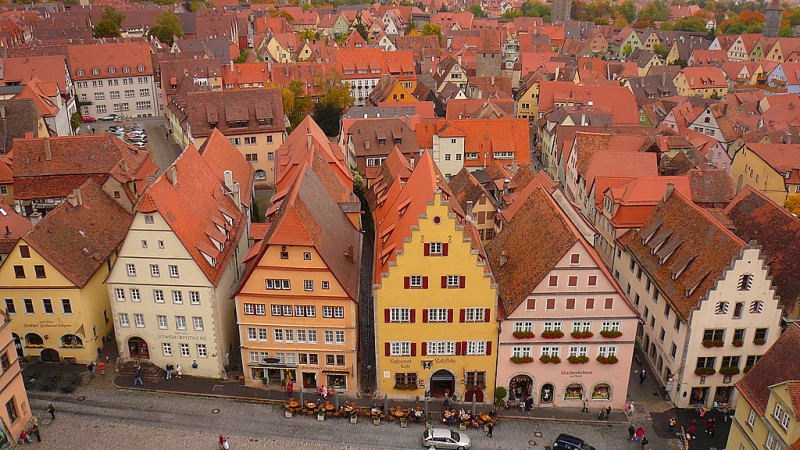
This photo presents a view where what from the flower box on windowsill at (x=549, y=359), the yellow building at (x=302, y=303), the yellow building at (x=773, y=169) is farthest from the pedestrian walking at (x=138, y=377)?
the yellow building at (x=773, y=169)

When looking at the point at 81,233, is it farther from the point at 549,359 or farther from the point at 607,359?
the point at 607,359

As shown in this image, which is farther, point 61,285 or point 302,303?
point 61,285

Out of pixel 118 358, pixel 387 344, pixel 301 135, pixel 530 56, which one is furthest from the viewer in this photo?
pixel 530 56

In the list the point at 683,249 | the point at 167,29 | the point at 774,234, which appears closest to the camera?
the point at 683,249

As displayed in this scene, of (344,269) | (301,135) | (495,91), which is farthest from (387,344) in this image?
(495,91)

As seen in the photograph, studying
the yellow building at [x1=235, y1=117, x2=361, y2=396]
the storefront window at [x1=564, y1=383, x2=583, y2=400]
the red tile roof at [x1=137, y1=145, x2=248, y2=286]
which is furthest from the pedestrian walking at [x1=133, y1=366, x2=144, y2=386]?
the storefront window at [x1=564, y1=383, x2=583, y2=400]

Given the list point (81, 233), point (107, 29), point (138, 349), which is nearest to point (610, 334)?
point (138, 349)

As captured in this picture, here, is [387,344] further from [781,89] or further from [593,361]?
[781,89]

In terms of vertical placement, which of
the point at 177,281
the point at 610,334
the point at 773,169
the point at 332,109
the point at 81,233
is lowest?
the point at 773,169
